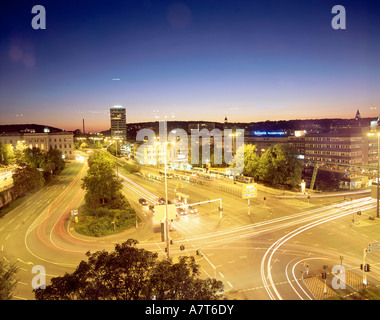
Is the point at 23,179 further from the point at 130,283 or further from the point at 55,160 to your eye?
the point at 130,283

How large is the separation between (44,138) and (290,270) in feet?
296

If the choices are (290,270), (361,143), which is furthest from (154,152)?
(290,270)

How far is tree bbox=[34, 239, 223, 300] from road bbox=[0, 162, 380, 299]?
9.04m

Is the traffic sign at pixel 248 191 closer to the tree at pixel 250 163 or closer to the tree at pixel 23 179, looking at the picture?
the tree at pixel 250 163

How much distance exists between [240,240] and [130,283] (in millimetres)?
17406

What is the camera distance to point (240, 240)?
22.9 meters

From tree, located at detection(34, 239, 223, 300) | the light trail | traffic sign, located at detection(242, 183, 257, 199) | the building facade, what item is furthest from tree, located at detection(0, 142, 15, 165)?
tree, located at detection(34, 239, 223, 300)

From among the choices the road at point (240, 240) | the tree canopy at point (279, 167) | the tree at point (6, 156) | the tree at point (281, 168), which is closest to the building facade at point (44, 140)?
the tree at point (6, 156)

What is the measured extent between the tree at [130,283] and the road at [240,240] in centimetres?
904

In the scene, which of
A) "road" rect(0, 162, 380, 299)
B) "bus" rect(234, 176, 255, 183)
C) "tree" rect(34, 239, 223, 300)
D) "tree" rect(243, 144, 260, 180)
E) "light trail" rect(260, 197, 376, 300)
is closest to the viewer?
"tree" rect(34, 239, 223, 300)

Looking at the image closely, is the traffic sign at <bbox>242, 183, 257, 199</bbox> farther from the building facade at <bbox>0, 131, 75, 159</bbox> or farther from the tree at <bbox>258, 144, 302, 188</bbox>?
the building facade at <bbox>0, 131, 75, 159</bbox>

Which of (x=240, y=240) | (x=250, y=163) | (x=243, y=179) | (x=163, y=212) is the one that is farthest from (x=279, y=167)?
(x=163, y=212)

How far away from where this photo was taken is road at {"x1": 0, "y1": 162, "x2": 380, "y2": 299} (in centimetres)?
1689
